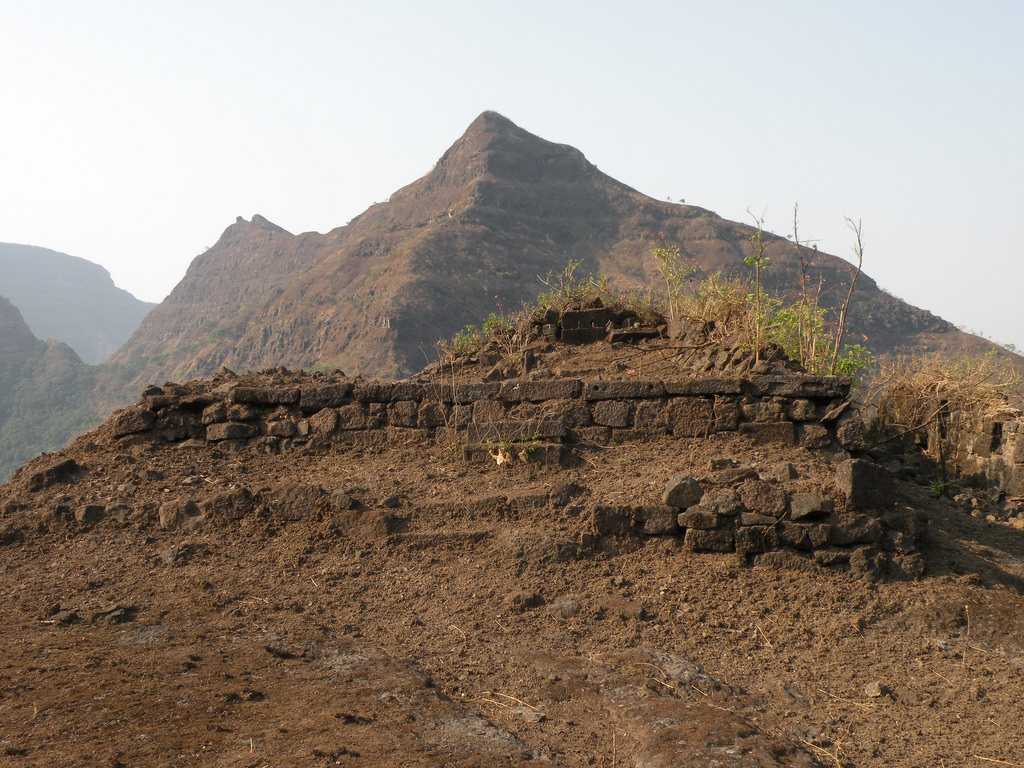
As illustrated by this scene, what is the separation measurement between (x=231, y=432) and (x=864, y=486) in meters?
4.48

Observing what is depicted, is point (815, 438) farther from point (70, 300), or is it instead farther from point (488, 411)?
point (70, 300)

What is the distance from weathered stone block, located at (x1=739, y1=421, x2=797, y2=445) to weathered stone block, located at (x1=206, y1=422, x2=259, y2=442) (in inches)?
144

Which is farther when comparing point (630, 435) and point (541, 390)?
point (541, 390)

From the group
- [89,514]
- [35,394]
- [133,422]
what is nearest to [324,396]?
[133,422]

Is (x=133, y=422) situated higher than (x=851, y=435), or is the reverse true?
(x=851, y=435)

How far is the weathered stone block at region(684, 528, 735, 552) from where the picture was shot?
491cm

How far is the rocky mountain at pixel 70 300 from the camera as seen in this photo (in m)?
99.1

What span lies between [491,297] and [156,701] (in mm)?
30357

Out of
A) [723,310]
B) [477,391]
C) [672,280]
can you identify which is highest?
[672,280]

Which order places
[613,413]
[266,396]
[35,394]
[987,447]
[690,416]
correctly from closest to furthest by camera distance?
[690,416] → [613,413] → [266,396] → [987,447] → [35,394]

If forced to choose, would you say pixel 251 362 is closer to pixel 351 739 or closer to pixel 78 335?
pixel 351 739

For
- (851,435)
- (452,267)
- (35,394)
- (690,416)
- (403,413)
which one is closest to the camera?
(851,435)

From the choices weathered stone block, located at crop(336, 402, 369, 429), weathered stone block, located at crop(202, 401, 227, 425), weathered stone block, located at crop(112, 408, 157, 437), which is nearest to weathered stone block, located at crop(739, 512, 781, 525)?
weathered stone block, located at crop(336, 402, 369, 429)

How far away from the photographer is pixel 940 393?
26.4ft
